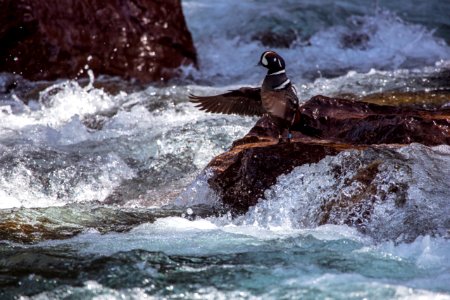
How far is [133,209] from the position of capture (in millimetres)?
4461

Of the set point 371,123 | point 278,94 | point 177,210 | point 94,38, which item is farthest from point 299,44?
point 177,210

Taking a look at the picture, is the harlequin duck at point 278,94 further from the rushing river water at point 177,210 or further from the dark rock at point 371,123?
the rushing river water at point 177,210

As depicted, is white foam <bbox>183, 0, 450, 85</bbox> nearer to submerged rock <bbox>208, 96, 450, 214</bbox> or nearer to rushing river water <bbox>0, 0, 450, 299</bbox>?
rushing river water <bbox>0, 0, 450, 299</bbox>

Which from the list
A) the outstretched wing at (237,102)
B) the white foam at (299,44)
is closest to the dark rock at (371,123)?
the outstretched wing at (237,102)

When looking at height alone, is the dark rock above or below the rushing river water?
above

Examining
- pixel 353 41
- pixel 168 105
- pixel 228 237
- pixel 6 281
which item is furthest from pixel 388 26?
pixel 6 281

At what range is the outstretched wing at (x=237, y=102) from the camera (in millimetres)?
4797

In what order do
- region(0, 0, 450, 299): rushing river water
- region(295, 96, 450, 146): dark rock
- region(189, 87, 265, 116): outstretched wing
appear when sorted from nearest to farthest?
region(0, 0, 450, 299): rushing river water
region(295, 96, 450, 146): dark rock
region(189, 87, 265, 116): outstretched wing

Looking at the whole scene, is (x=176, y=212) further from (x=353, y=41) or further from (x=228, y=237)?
(x=353, y=41)

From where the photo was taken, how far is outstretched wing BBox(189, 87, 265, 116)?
15.7 ft

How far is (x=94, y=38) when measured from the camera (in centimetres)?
822

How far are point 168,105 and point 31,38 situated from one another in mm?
1848

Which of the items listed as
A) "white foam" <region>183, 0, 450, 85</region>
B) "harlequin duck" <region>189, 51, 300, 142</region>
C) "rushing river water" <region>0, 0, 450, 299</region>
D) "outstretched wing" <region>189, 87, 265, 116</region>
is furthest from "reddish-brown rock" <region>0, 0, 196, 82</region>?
"harlequin duck" <region>189, 51, 300, 142</region>

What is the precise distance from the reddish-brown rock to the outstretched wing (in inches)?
130
